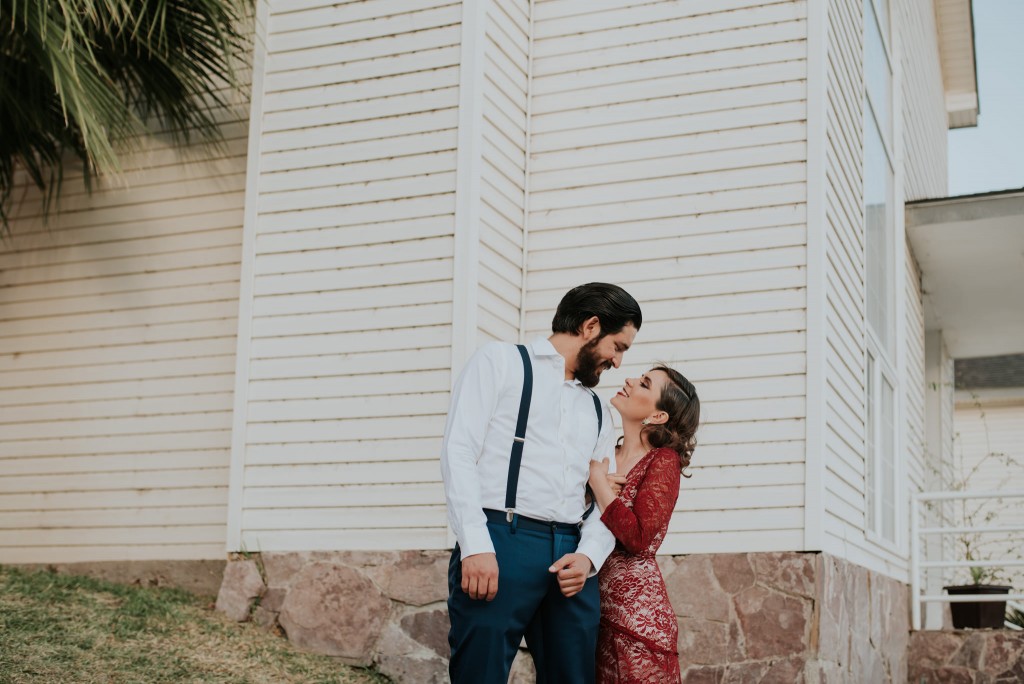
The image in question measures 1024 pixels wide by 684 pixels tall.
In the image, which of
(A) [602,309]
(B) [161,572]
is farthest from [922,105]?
(A) [602,309]

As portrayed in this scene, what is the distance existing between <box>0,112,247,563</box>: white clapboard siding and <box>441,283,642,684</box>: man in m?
4.04

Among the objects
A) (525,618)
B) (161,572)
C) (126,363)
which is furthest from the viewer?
(126,363)

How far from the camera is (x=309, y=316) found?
662 cm

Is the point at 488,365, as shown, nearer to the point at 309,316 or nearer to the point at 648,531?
the point at 648,531

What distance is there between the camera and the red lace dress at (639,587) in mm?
Result: 3627

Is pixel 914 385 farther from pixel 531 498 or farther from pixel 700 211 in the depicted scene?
pixel 531 498

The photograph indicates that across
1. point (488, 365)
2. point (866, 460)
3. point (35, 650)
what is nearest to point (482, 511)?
point (488, 365)

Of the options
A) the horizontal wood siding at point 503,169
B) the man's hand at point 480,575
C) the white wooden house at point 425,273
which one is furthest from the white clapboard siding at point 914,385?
the man's hand at point 480,575

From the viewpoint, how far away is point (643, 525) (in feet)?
12.0

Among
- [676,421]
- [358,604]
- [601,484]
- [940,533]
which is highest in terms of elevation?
[676,421]

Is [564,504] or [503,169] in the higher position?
[503,169]

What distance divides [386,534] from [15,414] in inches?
124

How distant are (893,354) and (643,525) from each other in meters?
6.03

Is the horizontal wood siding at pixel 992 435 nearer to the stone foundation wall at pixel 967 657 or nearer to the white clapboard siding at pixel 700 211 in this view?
the stone foundation wall at pixel 967 657
